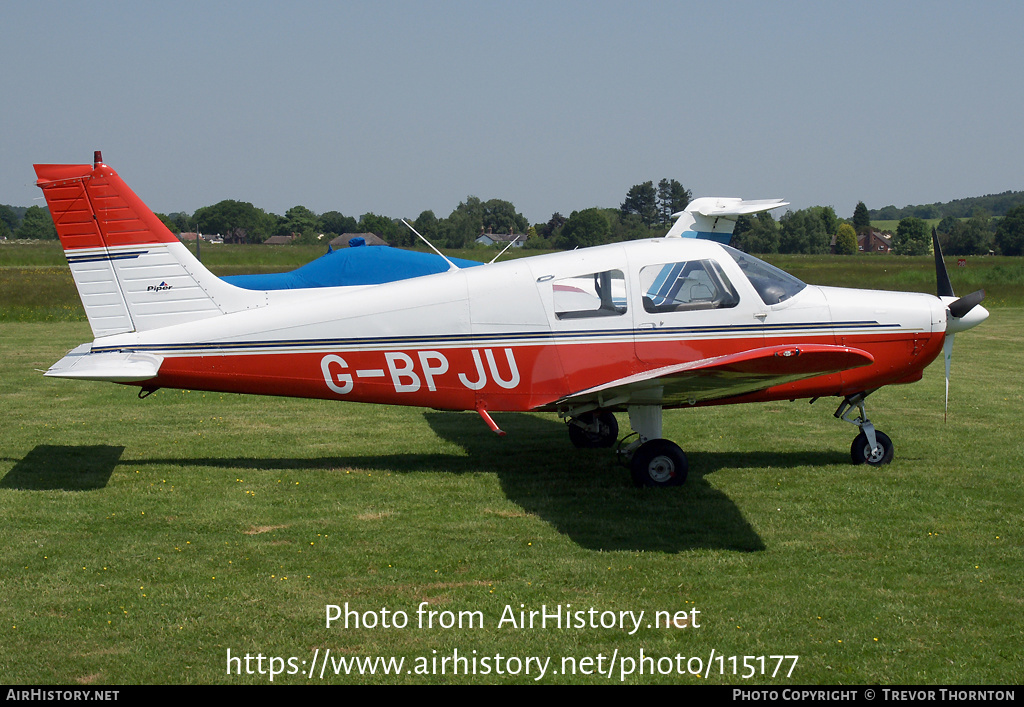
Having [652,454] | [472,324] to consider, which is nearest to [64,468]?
[472,324]

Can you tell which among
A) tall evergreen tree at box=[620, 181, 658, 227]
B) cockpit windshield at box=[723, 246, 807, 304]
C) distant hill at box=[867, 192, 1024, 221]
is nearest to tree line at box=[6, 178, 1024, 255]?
tall evergreen tree at box=[620, 181, 658, 227]

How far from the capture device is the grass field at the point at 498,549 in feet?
14.8

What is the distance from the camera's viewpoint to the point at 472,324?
7441mm

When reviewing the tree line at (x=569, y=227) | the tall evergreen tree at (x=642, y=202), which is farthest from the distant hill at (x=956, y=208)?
the tall evergreen tree at (x=642, y=202)

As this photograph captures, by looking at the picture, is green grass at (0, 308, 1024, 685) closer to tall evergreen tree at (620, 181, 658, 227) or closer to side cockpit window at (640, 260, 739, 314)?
side cockpit window at (640, 260, 739, 314)

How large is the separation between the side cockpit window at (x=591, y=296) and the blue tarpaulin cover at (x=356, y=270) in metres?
5.80

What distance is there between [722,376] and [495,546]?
208cm

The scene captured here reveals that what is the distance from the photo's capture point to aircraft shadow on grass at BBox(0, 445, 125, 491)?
769 cm

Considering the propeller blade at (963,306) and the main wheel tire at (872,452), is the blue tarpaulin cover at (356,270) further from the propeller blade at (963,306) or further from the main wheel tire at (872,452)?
the propeller blade at (963,306)

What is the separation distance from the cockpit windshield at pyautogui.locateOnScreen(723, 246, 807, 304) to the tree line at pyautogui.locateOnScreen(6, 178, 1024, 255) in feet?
15.5

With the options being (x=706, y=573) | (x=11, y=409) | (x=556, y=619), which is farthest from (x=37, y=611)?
(x=11, y=409)

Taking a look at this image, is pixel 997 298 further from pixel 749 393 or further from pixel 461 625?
pixel 461 625

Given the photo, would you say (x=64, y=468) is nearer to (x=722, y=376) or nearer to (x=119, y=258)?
(x=119, y=258)
